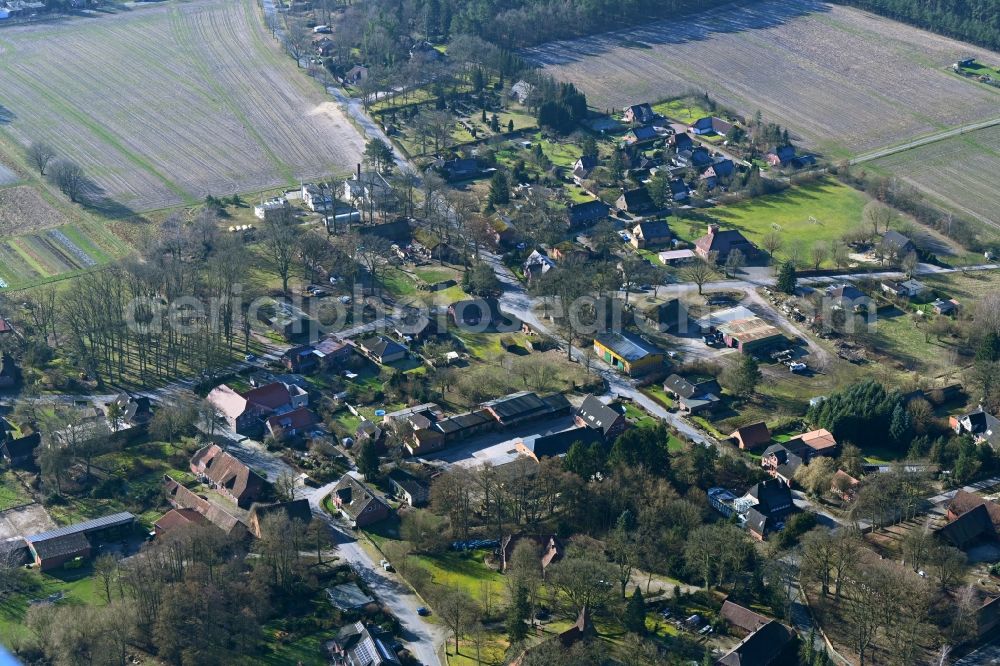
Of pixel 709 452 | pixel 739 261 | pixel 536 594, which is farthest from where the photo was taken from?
pixel 739 261

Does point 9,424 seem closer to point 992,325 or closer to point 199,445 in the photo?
point 199,445

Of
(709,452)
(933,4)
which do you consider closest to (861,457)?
(709,452)

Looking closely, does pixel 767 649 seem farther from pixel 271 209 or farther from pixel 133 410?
pixel 271 209

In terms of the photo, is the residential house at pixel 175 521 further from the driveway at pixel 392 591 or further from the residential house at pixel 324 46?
the residential house at pixel 324 46

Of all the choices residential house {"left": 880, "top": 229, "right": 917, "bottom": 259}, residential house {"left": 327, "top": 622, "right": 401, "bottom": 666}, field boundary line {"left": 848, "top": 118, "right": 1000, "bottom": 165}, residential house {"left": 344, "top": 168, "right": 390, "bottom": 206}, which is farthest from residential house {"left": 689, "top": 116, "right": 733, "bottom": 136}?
residential house {"left": 327, "top": 622, "right": 401, "bottom": 666}

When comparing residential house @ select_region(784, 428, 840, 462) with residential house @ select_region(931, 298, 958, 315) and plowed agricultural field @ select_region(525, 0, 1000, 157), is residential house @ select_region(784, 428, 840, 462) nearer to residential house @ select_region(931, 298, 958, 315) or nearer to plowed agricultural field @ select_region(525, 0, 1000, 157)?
residential house @ select_region(931, 298, 958, 315)
